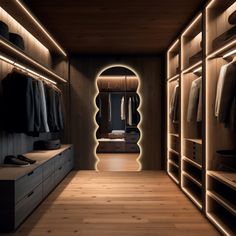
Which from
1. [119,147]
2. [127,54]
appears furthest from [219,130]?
[119,147]

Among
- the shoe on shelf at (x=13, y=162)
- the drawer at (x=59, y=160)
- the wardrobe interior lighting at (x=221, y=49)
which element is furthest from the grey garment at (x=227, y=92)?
the drawer at (x=59, y=160)

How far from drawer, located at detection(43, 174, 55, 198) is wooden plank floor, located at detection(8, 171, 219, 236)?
4.0 inches

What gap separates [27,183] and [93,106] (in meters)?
3.02

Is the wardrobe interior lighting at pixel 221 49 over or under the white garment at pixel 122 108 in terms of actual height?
over

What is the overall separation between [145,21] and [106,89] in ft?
14.4

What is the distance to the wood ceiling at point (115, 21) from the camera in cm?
323

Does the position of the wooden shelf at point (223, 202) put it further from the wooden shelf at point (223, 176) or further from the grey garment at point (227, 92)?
the grey garment at point (227, 92)

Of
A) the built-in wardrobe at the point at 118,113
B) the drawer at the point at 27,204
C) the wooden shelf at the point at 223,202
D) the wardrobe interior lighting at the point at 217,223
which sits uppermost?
the built-in wardrobe at the point at 118,113

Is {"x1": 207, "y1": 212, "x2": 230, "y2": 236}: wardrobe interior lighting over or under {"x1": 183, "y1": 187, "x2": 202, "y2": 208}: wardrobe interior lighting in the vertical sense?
under

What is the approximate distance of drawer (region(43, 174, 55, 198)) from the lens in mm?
3618

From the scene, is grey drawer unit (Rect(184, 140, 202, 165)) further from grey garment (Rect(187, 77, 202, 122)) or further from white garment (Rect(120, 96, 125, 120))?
white garment (Rect(120, 96, 125, 120))

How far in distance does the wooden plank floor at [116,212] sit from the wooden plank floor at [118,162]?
3.85ft

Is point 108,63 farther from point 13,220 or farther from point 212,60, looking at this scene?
point 13,220

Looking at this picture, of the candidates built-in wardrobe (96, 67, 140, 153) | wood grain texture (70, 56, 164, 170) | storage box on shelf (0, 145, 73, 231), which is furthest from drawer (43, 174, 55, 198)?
built-in wardrobe (96, 67, 140, 153)
